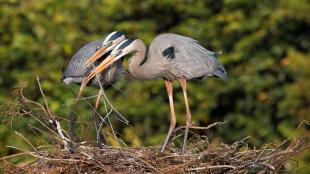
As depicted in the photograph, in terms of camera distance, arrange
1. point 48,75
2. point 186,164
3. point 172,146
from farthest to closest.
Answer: point 48,75
point 172,146
point 186,164

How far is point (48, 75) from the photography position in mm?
10312

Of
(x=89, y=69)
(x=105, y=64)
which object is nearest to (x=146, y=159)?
(x=105, y=64)

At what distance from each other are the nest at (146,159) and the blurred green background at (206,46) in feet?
12.8

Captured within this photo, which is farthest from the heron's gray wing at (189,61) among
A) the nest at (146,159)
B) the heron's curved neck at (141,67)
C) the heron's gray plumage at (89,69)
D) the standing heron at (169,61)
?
the nest at (146,159)

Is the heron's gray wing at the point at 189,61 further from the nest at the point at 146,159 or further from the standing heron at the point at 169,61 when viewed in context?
the nest at the point at 146,159

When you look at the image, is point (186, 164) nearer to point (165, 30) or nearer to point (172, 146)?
point (172, 146)

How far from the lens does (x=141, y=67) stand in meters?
7.03

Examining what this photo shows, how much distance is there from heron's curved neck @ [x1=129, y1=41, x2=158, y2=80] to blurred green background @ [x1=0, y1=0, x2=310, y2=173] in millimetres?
3120

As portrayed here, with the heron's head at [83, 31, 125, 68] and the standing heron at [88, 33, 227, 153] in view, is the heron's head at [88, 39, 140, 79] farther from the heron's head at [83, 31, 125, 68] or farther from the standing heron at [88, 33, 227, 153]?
the heron's head at [83, 31, 125, 68]

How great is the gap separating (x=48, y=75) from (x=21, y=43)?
1.64 feet

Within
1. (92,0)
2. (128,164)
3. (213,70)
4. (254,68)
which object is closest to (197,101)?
(254,68)

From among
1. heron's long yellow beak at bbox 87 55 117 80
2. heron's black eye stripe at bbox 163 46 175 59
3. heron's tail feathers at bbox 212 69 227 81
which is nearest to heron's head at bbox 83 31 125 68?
heron's long yellow beak at bbox 87 55 117 80

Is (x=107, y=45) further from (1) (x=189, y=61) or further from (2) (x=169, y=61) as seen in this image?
(1) (x=189, y=61)

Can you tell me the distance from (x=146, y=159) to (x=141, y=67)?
3.74 ft
